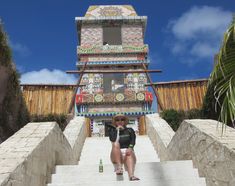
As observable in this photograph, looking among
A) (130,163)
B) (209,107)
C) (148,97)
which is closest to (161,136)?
(209,107)

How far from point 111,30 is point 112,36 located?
0.54 meters

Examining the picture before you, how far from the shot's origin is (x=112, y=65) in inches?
898

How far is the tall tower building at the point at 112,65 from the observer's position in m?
20.0

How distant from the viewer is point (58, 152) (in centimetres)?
628

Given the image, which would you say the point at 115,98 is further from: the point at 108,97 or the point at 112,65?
the point at 112,65

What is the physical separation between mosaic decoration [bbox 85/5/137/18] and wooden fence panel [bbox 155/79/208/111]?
1104cm

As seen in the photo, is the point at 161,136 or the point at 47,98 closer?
the point at 161,136

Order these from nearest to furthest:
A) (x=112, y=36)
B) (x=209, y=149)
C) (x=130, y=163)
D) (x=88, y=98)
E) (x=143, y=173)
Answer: (x=209, y=149), (x=130, y=163), (x=143, y=173), (x=88, y=98), (x=112, y=36)

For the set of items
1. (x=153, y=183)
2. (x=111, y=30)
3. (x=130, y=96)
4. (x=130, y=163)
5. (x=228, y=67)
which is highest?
(x=111, y=30)

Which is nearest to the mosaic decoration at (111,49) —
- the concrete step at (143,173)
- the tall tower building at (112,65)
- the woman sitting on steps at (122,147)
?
the tall tower building at (112,65)

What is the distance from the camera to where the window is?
25250mm

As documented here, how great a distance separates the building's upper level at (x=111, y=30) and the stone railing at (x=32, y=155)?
17.3m

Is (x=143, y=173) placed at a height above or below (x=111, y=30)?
below

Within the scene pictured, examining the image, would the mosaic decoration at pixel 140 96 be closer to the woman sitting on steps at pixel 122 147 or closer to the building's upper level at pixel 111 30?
the building's upper level at pixel 111 30
